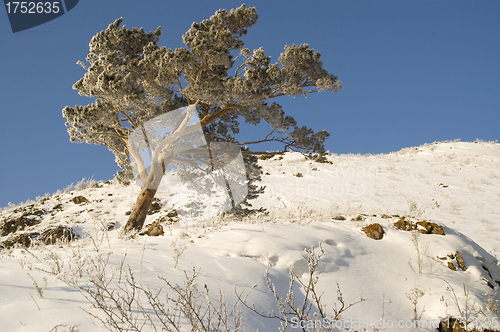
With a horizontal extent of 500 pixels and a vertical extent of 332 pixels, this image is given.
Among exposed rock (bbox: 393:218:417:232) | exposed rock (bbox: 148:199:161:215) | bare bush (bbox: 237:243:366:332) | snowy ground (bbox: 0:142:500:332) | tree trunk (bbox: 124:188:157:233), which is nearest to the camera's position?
bare bush (bbox: 237:243:366:332)

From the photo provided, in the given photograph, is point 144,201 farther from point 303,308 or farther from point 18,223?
point 18,223

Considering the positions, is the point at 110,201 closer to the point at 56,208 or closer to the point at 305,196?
the point at 56,208

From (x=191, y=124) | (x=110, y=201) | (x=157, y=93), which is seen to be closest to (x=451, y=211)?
(x=191, y=124)

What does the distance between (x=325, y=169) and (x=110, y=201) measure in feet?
45.8

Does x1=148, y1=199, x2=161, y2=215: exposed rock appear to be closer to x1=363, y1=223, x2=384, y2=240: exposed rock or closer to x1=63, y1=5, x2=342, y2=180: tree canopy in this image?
x1=63, y1=5, x2=342, y2=180: tree canopy

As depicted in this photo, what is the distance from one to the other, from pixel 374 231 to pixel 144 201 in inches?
263

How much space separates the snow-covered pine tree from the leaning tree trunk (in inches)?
1.2

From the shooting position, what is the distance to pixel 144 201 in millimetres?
9234

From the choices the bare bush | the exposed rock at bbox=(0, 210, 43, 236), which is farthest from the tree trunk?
the exposed rock at bbox=(0, 210, 43, 236)

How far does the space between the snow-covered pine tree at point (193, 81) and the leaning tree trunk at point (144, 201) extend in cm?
3

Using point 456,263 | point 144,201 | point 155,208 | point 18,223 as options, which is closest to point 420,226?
point 456,263

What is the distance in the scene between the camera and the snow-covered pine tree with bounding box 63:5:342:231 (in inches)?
303

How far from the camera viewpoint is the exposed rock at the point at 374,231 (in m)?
6.18

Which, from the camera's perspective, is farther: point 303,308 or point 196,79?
point 196,79
